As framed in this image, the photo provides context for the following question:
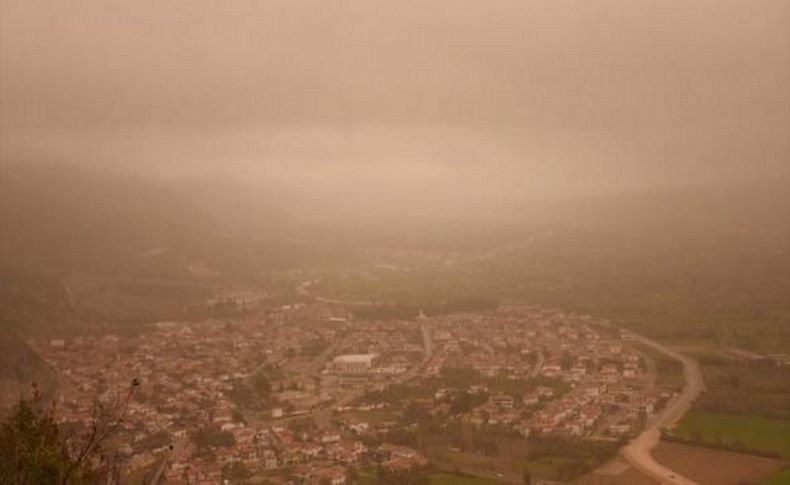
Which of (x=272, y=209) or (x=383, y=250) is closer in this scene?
(x=383, y=250)

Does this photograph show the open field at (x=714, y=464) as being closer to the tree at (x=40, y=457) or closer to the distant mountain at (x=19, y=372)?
the tree at (x=40, y=457)

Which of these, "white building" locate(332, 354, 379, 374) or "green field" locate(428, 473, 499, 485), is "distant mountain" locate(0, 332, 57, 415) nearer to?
"white building" locate(332, 354, 379, 374)

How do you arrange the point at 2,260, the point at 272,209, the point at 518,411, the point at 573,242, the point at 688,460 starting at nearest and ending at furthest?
the point at 688,460 < the point at 518,411 < the point at 2,260 < the point at 573,242 < the point at 272,209

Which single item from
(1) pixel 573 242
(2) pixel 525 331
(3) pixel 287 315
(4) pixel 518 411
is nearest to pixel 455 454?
(4) pixel 518 411

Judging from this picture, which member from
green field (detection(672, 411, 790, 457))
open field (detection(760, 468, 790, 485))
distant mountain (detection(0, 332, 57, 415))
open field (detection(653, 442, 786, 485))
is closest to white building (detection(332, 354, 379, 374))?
distant mountain (detection(0, 332, 57, 415))

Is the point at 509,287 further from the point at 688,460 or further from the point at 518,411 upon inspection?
the point at 688,460

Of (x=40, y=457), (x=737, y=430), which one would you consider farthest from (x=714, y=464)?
(x=40, y=457)
